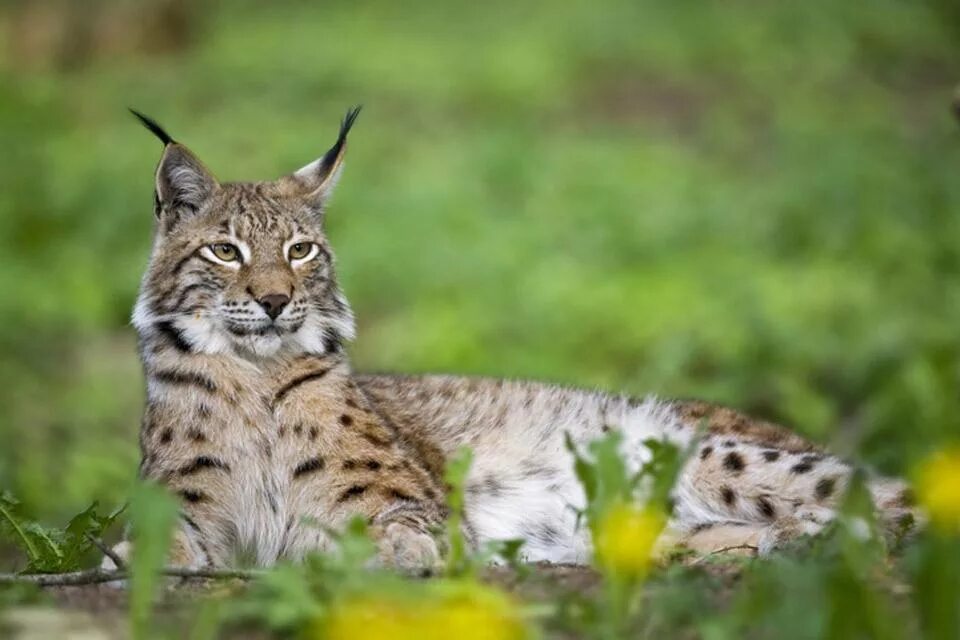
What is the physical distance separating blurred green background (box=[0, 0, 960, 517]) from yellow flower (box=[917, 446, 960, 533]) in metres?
4.16

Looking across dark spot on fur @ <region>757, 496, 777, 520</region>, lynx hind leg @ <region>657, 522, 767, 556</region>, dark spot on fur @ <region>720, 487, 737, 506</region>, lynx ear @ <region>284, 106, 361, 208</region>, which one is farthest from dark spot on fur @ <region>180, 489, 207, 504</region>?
dark spot on fur @ <region>757, 496, 777, 520</region>

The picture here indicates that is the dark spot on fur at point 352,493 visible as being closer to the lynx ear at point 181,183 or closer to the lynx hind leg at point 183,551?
the lynx hind leg at point 183,551

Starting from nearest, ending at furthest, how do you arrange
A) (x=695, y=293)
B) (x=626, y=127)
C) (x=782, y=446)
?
(x=782, y=446)
(x=695, y=293)
(x=626, y=127)

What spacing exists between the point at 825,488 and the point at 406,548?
4.95ft

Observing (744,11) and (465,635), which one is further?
(744,11)

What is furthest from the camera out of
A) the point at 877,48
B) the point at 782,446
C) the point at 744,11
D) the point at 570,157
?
the point at 744,11

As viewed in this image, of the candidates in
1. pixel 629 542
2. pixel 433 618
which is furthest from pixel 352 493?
pixel 433 618

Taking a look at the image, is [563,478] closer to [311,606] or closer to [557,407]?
[557,407]

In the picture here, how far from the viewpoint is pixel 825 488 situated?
5.03 metres

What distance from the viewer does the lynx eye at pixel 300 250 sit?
498cm

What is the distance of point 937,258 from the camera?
1042 cm

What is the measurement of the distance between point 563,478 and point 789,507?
753mm

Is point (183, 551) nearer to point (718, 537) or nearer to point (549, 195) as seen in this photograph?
point (718, 537)

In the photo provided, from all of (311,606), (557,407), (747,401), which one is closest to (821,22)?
Result: (747,401)
